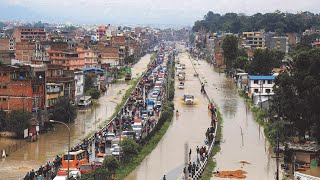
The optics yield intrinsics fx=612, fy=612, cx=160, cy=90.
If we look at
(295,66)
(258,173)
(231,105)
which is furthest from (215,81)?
(258,173)

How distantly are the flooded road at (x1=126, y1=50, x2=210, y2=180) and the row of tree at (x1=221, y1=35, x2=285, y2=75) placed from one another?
1059cm

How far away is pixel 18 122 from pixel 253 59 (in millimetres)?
31014

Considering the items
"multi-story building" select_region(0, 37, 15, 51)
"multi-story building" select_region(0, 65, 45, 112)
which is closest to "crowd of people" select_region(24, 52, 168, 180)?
"multi-story building" select_region(0, 65, 45, 112)

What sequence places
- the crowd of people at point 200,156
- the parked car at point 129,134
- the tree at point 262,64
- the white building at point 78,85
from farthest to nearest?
the tree at point 262,64, the white building at point 78,85, the parked car at point 129,134, the crowd of people at point 200,156

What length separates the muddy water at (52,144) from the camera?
2220cm

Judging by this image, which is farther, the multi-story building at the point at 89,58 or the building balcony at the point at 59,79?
the multi-story building at the point at 89,58

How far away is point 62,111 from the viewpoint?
31234mm

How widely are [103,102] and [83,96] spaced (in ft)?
6.88

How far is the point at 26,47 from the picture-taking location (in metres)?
58.3

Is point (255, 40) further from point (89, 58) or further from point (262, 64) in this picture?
point (262, 64)

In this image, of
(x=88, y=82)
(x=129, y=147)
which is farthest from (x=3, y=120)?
(x=88, y=82)

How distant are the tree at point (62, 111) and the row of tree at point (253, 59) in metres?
23.9

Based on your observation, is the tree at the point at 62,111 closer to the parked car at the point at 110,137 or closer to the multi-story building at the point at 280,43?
the parked car at the point at 110,137

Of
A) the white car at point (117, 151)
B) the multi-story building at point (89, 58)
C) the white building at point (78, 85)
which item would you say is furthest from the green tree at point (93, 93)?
the white car at point (117, 151)
